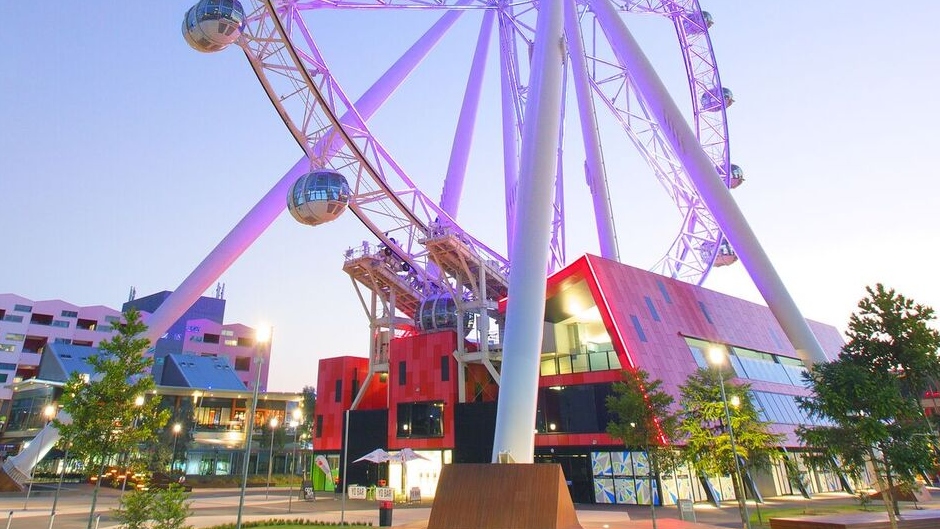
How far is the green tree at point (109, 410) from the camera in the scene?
657 inches

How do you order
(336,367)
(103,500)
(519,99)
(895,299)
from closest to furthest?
(895,299), (103,500), (519,99), (336,367)

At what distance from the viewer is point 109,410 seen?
16844mm

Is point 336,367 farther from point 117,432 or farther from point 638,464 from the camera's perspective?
point 117,432

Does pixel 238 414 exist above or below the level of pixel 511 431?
above

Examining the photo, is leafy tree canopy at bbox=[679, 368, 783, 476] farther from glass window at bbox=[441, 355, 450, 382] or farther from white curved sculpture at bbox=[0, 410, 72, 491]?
white curved sculpture at bbox=[0, 410, 72, 491]

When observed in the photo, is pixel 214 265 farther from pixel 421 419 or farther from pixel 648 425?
pixel 648 425

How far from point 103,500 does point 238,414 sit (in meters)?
36.9

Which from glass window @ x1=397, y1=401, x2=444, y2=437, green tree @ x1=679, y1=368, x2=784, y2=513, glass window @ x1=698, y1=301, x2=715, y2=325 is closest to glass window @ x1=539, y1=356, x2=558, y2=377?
glass window @ x1=397, y1=401, x2=444, y2=437

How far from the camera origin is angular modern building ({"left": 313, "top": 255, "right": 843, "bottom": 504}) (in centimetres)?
3131

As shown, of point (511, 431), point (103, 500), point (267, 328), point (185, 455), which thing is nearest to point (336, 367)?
point (103, 500)

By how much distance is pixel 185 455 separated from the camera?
61438mm

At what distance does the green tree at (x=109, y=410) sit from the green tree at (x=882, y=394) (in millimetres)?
20083

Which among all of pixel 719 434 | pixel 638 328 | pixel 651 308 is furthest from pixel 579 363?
pixel 719 434

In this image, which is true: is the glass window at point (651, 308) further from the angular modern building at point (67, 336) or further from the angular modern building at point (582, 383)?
the angular modern building at point (67, 336)
